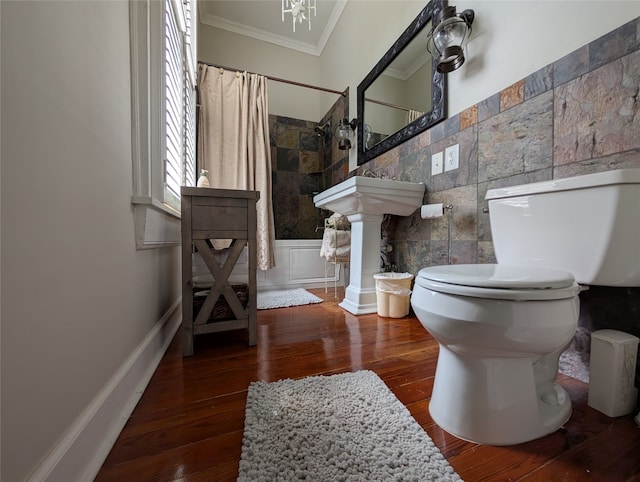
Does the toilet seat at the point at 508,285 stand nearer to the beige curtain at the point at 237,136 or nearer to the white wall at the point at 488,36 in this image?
the white wall at the point at 488,36

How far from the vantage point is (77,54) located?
55 centimetres

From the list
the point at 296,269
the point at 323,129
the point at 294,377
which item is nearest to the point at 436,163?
the point at 294,377

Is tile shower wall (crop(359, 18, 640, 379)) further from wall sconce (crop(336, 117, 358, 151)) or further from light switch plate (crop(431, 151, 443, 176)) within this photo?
wall sconce (crop(336, 117, 358, 151))

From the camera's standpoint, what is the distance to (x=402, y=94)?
1900 millimetres

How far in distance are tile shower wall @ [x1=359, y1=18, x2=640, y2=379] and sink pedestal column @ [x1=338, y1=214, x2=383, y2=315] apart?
1.14ft

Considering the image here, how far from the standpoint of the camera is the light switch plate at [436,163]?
155 centimetres

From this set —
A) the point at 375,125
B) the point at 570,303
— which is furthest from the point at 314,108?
the point at 570,303

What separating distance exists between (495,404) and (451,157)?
1.23 metres

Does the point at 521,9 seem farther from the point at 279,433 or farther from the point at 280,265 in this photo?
the point at 280,265

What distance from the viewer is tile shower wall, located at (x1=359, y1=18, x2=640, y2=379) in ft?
2.76

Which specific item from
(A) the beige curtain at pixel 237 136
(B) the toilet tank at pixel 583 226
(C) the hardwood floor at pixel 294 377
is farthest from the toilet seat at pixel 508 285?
(A) the beige curtain at pixel 237 136

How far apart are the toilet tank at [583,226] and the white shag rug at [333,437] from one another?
0.70 m

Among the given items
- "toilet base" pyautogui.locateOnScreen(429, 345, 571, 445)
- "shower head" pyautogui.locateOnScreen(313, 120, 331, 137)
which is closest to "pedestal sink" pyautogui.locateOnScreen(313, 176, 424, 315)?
"toilet base" pyautogui.locateOnScreen(429, 345, 571, 445)

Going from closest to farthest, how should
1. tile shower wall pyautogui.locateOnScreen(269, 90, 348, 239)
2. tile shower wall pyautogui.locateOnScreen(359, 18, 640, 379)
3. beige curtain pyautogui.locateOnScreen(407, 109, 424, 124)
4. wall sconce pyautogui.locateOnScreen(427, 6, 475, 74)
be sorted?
tile shower wall pyautogui.locateOnScreen(359, 18, 640, 379) < wall sconce pyautogui.locateOnScreen(427, 6, 475, 74) < beige curtain pyautogui.locateOnScreen(407, 109, 424, 124) < tile shower wall pyautogui.locateOnScreen(269, 90, 348, 239)
